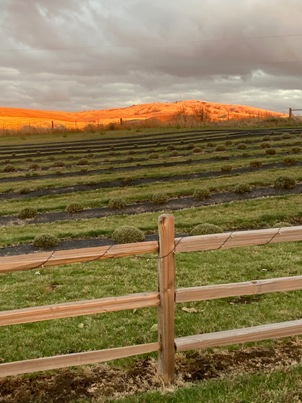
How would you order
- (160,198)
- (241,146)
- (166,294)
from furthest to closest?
Answer: (241,146), (160,198), (166,294)

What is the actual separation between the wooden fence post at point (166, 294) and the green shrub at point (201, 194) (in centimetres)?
1556

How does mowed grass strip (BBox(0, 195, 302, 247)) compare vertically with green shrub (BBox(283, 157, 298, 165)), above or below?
below

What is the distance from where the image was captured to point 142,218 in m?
18.1

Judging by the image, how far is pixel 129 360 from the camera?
6.04m

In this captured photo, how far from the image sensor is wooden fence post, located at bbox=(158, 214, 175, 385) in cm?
484

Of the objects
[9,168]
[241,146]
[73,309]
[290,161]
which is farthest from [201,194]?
[9,168]

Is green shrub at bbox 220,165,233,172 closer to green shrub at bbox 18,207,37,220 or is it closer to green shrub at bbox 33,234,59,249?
green shrub at bbox 18,207,37,220

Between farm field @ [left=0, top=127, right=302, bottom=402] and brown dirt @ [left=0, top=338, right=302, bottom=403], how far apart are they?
51 mm

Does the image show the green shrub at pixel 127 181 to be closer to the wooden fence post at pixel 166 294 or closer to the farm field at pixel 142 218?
the farm field at pixel 142 218

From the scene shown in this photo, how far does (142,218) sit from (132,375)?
1252 cm

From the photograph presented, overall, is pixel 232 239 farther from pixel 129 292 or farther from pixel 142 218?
pixel 142 218

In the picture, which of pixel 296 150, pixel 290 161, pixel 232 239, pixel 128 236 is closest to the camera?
pixel 232 239

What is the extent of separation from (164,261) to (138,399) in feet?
5.23

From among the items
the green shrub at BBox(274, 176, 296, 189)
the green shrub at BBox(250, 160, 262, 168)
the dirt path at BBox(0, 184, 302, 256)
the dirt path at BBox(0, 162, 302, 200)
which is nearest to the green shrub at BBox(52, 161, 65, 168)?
the dirt path at BBox(0, 162, 302, 200)
